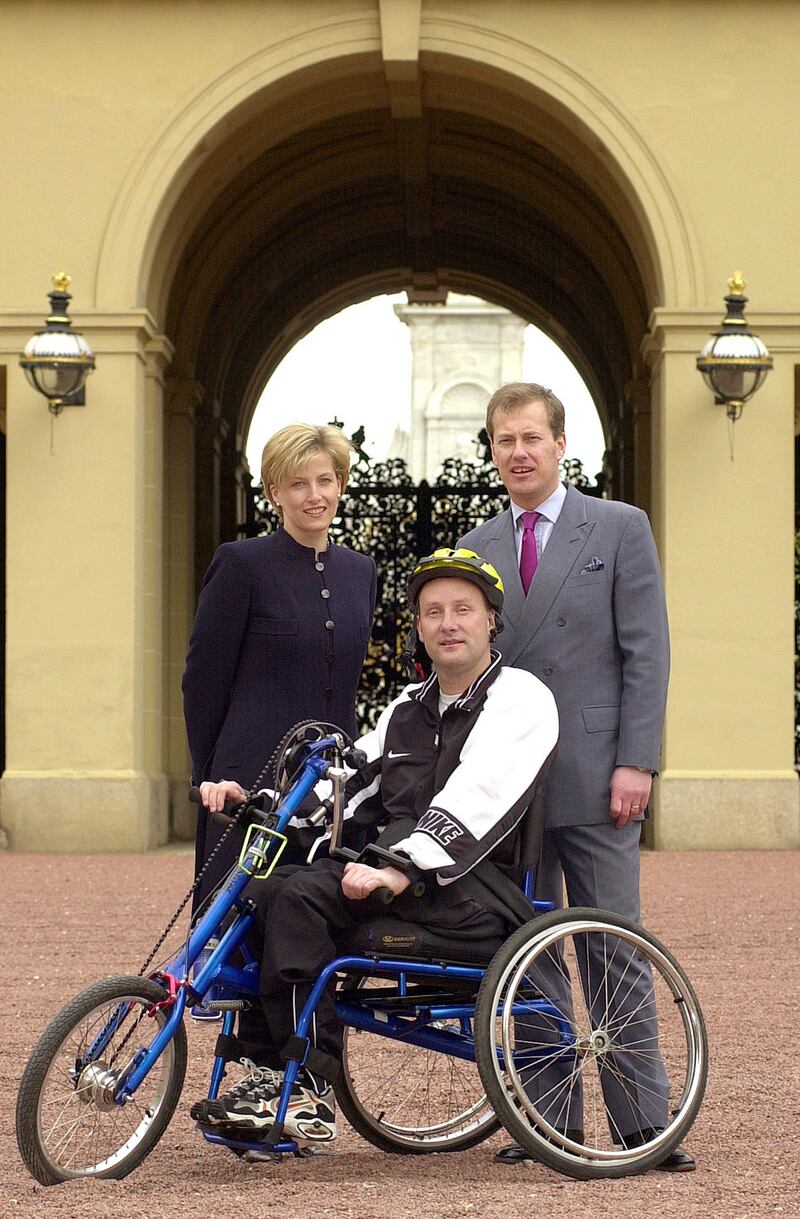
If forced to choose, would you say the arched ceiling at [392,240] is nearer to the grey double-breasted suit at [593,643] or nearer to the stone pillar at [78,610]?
the stone pillar at [78,610]

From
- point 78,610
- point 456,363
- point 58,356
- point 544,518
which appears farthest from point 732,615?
point 456,363

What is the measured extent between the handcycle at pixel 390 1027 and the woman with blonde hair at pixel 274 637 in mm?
232

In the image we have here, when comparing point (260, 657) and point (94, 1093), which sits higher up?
point (260, 657)

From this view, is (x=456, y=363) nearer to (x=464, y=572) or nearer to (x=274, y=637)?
(x=274, y=637)

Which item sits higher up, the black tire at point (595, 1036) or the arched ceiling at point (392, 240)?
the arched ceiling at point (392, 240)

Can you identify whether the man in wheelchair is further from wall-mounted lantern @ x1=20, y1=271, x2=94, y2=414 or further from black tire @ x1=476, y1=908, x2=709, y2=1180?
wall-mounted lantern @ x1=20, y1=271, x2=94, y2=414

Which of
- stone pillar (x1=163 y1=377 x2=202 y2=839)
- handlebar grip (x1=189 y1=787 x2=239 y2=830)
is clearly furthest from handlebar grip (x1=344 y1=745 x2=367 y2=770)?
stone pillar (x1=163 y1=377 x2=202 y2=839)

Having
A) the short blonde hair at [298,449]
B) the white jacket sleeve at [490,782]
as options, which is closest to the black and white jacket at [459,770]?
the white jacket sleeve at [490,782]

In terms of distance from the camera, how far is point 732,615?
11305 mm

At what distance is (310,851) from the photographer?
4133 mm

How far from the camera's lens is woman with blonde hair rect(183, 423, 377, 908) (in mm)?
4348

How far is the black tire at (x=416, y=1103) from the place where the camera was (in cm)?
417

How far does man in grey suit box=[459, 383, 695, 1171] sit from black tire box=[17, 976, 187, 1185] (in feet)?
2.58

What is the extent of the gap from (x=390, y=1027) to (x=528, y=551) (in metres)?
1.16
